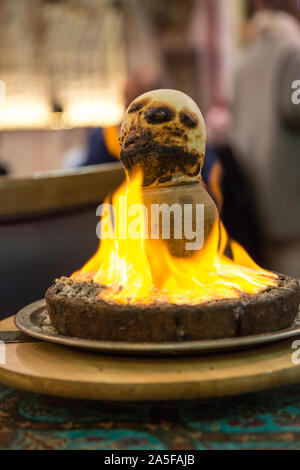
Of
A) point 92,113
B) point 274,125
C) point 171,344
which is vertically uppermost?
point 274,125

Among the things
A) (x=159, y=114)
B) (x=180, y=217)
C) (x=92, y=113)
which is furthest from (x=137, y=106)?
(x=92, y=113)

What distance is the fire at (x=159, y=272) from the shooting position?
108 cm

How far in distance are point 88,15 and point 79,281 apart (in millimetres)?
6197

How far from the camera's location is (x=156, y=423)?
0.95 metres

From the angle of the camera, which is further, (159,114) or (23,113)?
(23,113)

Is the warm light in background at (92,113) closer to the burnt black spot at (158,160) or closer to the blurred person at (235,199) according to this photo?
the blurred person at (235,199)

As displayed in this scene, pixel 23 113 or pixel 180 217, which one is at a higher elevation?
pixel 180 217

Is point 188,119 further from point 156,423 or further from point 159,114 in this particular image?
point 156,423

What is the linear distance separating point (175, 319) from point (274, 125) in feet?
7.81

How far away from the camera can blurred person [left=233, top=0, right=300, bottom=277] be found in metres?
3.08

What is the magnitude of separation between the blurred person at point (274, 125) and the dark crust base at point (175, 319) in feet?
7.10

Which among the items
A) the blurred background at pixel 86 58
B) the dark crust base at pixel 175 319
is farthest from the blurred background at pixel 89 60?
the dark crust base at pixel 175 319

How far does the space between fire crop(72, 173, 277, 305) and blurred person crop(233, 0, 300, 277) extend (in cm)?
201

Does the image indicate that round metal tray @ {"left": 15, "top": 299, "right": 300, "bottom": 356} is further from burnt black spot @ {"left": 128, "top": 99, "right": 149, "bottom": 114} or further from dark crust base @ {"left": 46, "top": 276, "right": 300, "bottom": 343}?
burnt black spot @ {"left": 128, "top": 99, "right": 149, "bottom": 114}
